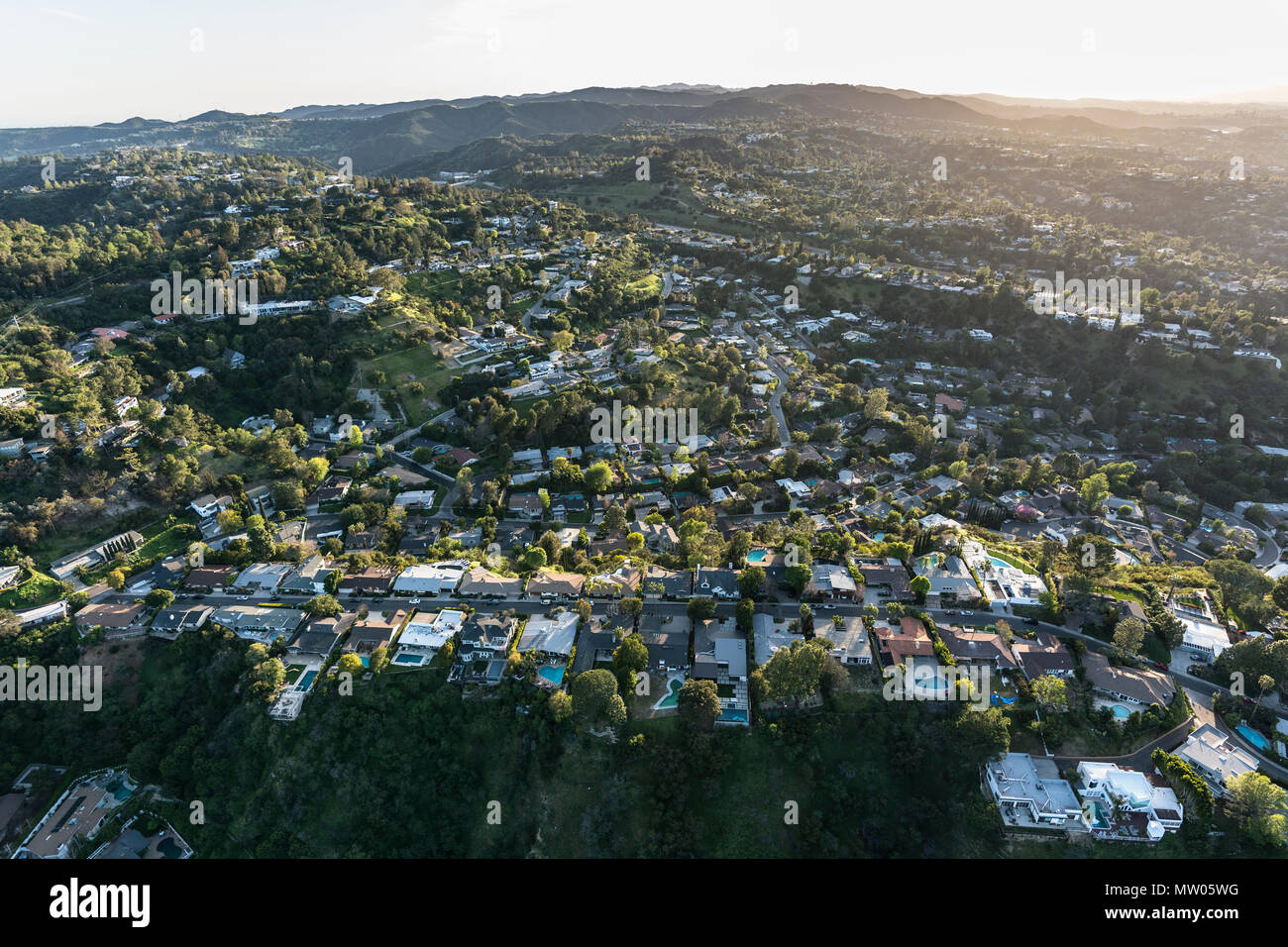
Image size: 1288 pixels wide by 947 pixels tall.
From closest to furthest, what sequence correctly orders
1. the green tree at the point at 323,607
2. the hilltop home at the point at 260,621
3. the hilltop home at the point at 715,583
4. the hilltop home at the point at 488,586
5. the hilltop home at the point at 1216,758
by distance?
1. the hilltop home at the point at 1216,758
2. the hilltop home at the point at 260,621
3. the green tree at the point at 323,607
4. the hilltop home at the point at 715,583
5. the hilltop home at the point at 488,586

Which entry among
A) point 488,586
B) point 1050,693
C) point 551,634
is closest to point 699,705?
point 551,634

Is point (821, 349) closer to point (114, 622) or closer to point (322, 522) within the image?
point (322, 522)

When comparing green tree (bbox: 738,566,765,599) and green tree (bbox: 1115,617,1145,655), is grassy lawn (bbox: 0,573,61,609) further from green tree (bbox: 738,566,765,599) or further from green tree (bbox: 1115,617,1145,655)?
green tree (bbox: 1115,617,1145,655)

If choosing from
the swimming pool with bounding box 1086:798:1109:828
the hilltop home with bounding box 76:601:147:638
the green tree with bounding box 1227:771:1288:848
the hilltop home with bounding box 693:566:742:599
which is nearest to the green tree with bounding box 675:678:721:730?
the hilltop home with bounding box 693:566:742:599

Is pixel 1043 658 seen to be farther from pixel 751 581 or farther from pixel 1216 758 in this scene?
pixel 751 581

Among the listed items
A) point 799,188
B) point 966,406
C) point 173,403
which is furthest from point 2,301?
point 799,188

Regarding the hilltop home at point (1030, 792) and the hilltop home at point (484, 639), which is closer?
the hilltop home at point (1030, 792)

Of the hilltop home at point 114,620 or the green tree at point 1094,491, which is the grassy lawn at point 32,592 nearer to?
the hilltop home at point 114,620

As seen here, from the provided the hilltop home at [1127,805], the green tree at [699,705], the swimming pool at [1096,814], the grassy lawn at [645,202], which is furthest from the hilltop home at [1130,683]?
the grassy lawn at [645,202]
